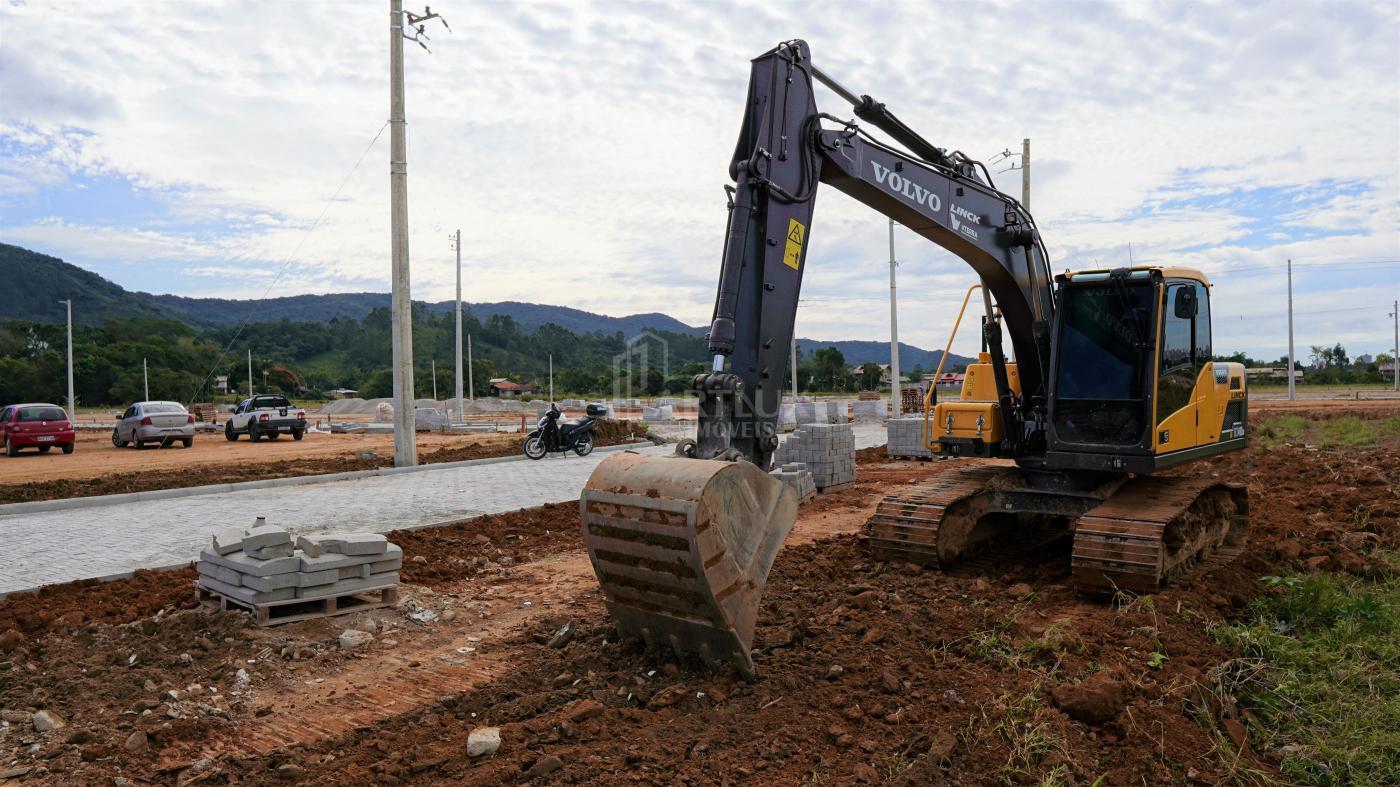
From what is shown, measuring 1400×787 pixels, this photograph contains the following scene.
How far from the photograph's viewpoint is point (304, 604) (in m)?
7.08

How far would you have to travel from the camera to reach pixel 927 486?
8664 mm

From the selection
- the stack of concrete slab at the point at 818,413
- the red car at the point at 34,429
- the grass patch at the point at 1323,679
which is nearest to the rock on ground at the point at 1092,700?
the grass patch at the point at 1323,679

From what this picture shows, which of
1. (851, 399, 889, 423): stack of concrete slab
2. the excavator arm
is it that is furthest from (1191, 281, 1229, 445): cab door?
(851, 399, 889, 423): stack of concrete slab

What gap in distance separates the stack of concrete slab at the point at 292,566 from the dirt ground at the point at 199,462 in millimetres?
9746

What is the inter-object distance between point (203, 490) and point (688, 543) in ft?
42.6

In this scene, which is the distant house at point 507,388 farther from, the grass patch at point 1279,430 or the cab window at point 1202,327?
the cab window at point 1202,327

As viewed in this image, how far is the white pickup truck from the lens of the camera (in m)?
30.1

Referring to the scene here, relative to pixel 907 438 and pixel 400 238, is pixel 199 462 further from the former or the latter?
pixel 907 438

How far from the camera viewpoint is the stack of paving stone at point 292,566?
675cm

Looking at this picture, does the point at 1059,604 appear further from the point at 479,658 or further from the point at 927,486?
the point at 479,658

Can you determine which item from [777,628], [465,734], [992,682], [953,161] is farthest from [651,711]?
[953,161]

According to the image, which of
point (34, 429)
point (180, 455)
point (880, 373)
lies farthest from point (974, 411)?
point (880, 373)

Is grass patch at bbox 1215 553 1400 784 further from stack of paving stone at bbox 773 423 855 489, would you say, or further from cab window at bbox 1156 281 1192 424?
stack of paving stone at bbox 773 423 855 489

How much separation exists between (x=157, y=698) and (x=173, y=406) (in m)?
26.5
